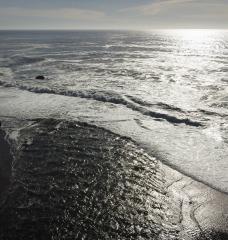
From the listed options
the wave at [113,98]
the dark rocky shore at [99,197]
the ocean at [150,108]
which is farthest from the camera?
the wave at [113,98]

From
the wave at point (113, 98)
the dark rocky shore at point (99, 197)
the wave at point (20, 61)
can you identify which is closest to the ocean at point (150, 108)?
the wave at point (113, 98)

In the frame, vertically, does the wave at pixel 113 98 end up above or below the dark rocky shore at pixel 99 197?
below

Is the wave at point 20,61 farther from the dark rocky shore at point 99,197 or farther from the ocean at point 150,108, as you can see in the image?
the dark rocky shore at point 99,197

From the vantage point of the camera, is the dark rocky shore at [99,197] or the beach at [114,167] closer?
the dark rocky shore at [99,197]

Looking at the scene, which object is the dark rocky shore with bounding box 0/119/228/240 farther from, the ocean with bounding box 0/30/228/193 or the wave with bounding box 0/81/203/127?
the wave with bounding box 0/81/203/127

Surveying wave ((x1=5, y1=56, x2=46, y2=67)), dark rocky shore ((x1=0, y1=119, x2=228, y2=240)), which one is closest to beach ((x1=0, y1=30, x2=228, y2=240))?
dark rocky shore ((x1=0, y1=119, x2=228, y2=240))

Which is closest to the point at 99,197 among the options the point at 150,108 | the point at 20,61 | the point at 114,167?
the point at 114,167
